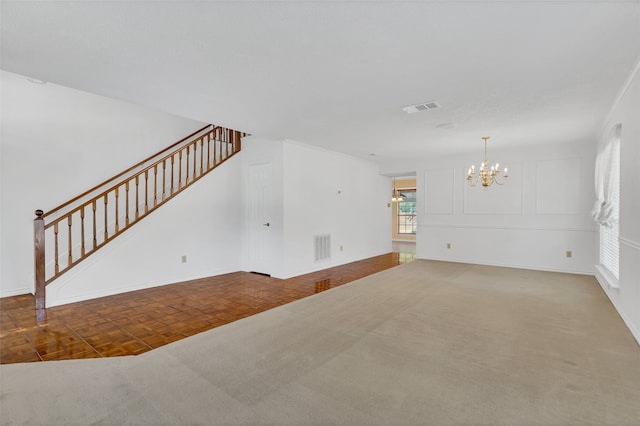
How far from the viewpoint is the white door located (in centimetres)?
552

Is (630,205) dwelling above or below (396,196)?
below

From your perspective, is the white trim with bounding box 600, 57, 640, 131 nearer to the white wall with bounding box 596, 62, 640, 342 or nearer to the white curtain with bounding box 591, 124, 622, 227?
the white wall with bounding box 596, 62, 640, 342

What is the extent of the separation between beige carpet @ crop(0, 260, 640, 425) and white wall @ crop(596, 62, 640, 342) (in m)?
0.23

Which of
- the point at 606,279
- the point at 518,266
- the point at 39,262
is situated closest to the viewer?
the point at 39,262

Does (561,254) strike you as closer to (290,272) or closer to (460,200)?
(460,200)

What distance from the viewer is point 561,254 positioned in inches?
222

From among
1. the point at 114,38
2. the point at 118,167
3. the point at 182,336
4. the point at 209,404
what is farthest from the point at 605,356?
the point at 118,167

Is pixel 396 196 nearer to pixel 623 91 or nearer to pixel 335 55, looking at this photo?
pixel 623 91

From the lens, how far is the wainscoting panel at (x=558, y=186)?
18.1 ft

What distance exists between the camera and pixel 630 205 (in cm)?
283

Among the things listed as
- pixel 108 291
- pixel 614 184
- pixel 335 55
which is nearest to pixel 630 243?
pixel 614 184

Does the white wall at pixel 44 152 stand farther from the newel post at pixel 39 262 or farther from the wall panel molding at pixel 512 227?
the wall panel molding at pixel 512 227

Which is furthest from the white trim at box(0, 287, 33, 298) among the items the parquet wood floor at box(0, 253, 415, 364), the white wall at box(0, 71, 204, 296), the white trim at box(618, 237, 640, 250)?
the white trim at box(618, 237, 640, 250)

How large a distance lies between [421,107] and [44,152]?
5249 millimetres
